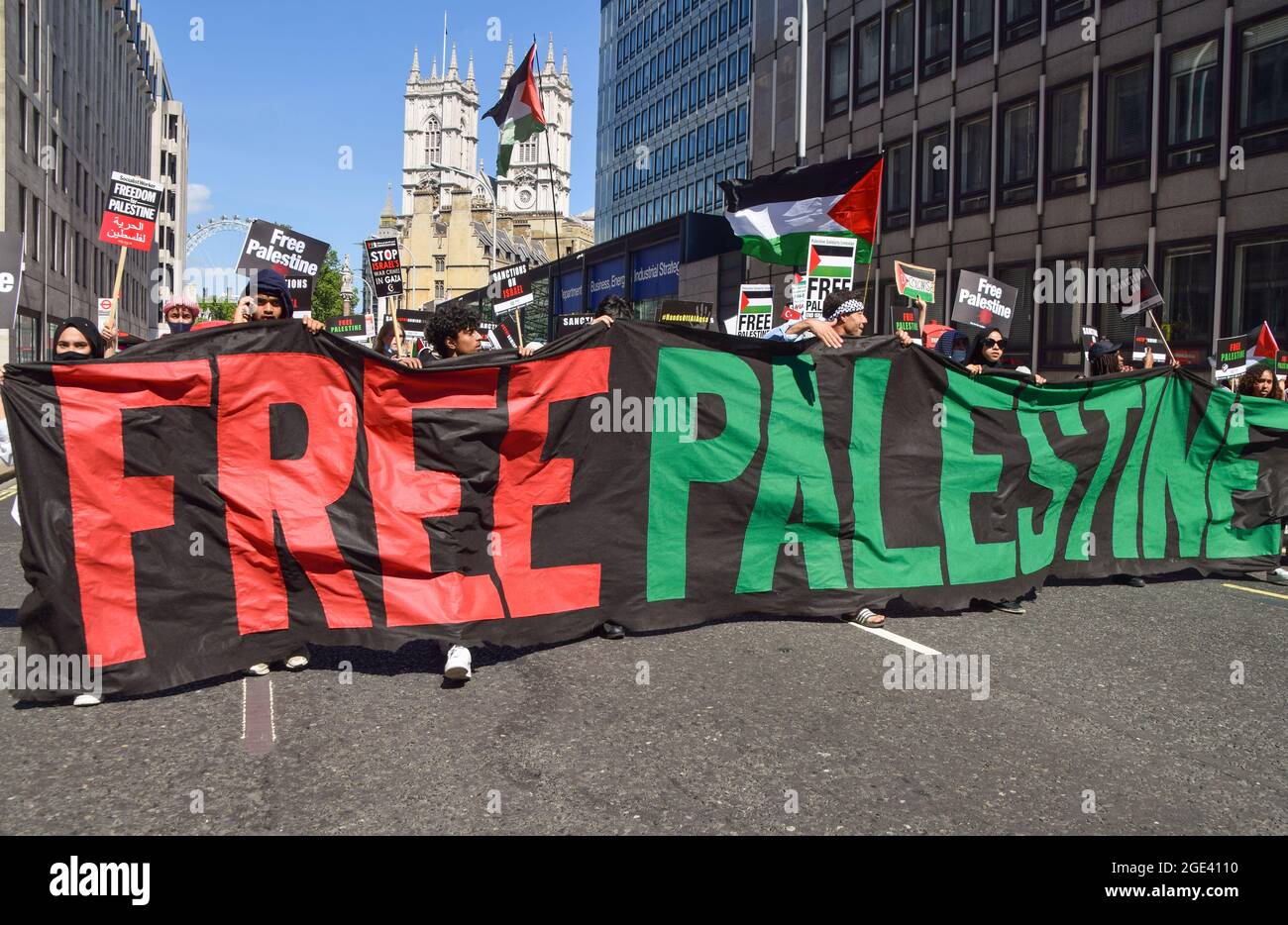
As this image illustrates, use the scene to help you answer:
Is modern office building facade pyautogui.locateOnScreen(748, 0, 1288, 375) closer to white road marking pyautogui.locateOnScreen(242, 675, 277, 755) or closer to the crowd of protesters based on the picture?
the crowd of protesters

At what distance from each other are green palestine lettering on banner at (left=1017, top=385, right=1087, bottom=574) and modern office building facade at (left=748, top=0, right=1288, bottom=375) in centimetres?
1175

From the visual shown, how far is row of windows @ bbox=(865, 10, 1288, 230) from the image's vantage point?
17172 mm

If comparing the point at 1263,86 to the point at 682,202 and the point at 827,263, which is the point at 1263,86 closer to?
the point at 827,263

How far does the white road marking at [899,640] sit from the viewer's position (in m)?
5.83

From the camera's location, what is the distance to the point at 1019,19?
2262 cm

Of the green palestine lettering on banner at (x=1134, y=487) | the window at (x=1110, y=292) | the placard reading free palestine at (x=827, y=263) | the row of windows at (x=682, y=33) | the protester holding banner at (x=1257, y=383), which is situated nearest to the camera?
the green palestine lettering on banner at (x=1134, y=487)

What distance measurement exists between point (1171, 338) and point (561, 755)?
1877 cm

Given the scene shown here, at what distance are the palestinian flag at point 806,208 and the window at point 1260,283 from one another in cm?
985

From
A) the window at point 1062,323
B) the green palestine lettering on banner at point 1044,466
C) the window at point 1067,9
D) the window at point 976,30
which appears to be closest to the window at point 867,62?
the window at point 976,30

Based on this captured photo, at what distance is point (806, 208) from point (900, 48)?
1878 cm

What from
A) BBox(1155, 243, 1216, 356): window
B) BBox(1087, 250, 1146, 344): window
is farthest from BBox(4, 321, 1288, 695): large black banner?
BBox(1087, 250, 1146, 344): window

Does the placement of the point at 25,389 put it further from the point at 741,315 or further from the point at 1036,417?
the point at 741,315

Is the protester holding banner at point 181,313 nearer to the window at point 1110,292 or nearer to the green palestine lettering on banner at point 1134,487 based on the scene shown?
the green palestine lettering on banner at point 1134,487
